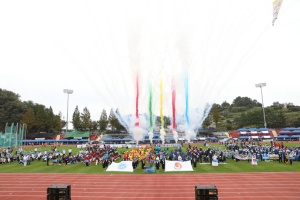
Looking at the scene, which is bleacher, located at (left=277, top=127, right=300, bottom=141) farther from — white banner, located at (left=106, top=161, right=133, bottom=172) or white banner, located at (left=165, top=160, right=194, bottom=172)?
white banner, located at (left=106, top=161, right=133, bottom=172)

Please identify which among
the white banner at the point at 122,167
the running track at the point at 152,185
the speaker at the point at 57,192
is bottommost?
the running track at the point at 152,185

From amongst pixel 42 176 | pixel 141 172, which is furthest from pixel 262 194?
pixel 42 176

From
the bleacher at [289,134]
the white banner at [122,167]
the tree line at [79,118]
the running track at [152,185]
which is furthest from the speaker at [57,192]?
the tree line at [79,118]

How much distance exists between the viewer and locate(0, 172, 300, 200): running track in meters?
16.0

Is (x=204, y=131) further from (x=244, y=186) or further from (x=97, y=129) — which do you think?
(x=244, y=186)

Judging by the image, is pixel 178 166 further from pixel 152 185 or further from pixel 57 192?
pixel 57 192

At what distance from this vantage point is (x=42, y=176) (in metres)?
23.4

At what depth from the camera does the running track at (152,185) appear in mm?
16031

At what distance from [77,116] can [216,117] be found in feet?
172

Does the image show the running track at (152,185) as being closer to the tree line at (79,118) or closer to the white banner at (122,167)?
the white banner at (122,167)

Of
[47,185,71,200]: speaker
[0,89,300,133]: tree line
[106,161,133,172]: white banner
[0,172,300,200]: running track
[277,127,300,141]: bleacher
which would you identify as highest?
[0,89,300,133]: tree line

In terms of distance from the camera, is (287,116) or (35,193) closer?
(35,193)

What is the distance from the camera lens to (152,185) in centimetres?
1873

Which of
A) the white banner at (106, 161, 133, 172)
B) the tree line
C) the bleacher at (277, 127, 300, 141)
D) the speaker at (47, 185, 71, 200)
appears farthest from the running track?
the tree line
